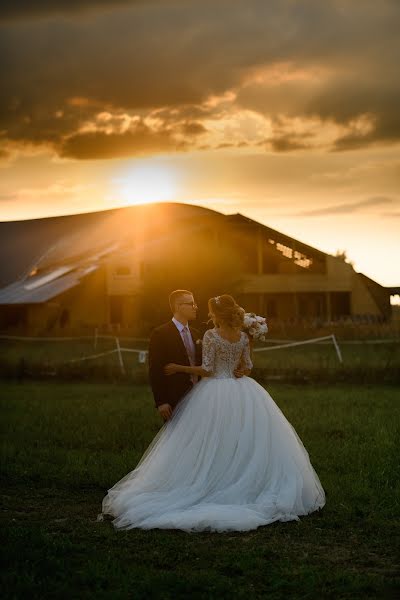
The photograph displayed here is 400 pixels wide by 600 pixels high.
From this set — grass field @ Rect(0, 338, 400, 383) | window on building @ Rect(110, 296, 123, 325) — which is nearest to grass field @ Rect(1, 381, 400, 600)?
grass field @ Rect(0, 338, 400, 383)

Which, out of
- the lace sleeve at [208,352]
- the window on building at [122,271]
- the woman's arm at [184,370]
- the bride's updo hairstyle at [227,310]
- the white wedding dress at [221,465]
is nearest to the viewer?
the white wedding dress at [221,465]

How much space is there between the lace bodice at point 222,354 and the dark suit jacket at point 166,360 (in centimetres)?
39

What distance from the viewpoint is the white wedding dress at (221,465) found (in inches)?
315

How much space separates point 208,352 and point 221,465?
116 cm

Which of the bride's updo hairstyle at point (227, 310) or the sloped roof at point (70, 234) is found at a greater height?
the sloped roof at point (70, 234)

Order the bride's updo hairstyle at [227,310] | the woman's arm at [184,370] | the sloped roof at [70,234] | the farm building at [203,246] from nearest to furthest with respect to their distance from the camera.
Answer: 1. the bride's updo hairstyle at [227,310]
2. the woman's arm at [184,370]
3. the farm building at [203,246]
4. the sloped roof at [70,234]

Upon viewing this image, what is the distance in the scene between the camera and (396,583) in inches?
234

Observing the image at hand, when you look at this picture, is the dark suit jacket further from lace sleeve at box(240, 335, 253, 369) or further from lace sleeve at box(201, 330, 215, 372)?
lace sleeve at box(240, 335, 253, 369)

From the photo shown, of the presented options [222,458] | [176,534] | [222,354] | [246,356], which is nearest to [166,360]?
[222,354]

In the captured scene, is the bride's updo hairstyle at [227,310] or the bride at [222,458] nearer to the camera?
the bride at [222,458]

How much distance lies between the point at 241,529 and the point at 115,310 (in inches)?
1674

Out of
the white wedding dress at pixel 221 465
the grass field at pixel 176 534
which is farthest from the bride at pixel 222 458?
the grass field at pixel 176 534

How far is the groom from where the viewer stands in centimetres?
902

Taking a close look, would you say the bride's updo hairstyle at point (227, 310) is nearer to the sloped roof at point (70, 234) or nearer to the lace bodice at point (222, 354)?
the lace bodice at point (222, 354)
